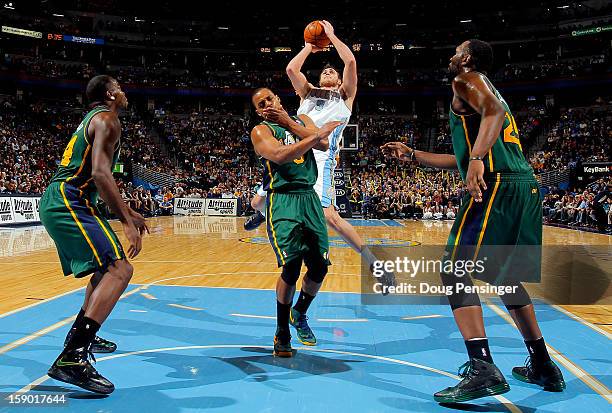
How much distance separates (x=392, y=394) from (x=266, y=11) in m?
39.7

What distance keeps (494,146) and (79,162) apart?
8.57ft

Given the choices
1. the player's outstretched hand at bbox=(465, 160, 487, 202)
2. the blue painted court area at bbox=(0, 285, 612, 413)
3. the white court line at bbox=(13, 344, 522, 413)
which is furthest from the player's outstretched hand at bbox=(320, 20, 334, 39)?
the white court line at bbox=(13, 344, 522, 413)

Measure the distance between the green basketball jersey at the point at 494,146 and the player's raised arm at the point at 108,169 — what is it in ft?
6.81

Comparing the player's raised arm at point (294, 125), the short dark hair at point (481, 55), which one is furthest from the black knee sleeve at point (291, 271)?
the short dark hair at point (481, 55)

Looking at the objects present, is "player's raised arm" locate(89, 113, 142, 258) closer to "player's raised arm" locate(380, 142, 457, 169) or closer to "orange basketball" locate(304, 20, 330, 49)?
"player's raised arm" locate(380, 142, 457, 169)

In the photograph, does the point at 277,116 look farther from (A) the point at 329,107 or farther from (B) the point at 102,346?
(B) the point at 102,346

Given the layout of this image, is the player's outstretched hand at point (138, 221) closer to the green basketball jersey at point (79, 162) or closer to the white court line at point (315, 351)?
the green basketball jersey at point (79, 162)

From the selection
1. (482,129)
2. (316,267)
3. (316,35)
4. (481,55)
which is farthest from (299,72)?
(482,129)

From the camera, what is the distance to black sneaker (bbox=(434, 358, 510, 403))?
2.90 meters

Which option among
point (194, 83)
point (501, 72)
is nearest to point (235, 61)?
point (194, 83)

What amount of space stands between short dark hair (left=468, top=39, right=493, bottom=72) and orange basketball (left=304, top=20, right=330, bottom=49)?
84.8 inches

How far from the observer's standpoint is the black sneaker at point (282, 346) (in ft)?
12.7

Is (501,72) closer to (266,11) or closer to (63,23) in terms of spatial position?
(266,11)

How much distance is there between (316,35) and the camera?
5.09 m
